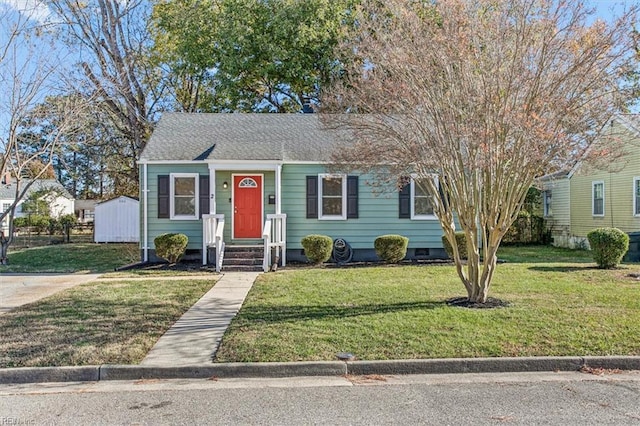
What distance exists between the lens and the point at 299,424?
4.05 meters

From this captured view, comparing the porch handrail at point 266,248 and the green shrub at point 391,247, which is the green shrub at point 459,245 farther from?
the porch handrail at point 266,248

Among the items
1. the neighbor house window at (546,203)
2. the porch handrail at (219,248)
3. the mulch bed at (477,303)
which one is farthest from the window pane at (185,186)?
the neighbor house window at (546,203)

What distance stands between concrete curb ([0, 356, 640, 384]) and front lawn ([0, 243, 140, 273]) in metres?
8.49

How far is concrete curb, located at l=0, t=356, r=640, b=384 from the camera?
5219mm

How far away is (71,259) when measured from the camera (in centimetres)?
1590

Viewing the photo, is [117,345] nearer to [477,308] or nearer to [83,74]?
[477,308]

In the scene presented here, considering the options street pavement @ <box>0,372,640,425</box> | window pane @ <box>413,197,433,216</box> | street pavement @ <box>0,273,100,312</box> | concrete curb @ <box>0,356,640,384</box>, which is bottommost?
street pavement @ <box>0,372,640,425</box>

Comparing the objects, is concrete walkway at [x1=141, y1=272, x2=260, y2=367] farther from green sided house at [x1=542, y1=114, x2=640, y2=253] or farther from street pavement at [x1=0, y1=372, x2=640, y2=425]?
green sided house at [x1=542, y1=114, x2=640, y2=253]

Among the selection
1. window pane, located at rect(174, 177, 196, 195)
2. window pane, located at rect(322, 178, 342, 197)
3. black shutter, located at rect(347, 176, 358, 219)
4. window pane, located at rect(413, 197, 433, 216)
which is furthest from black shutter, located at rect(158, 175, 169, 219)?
window pane, located at rect(413, 197, 433, 216)

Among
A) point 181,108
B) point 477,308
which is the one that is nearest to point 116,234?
point 181,108

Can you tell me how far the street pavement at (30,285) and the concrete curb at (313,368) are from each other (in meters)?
3.49

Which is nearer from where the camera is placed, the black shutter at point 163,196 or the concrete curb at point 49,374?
the concrete curb at point 49,374

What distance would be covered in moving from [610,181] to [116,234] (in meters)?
20.8

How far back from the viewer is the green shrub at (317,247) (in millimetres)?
13633
